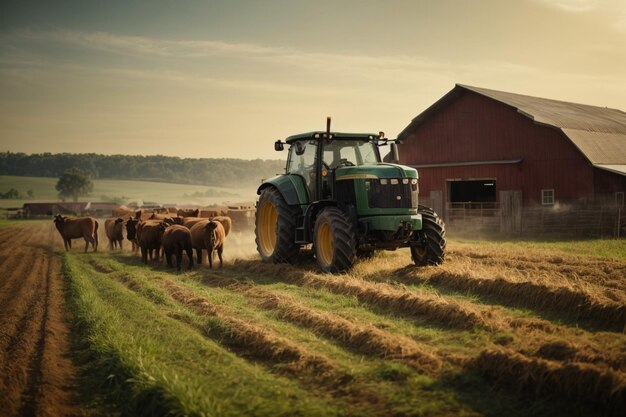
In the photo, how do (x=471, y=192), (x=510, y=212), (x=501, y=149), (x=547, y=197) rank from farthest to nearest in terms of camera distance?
(x=471, y=192) → (x=501, y=149) → (x=510, y=212) → (x=547, y=197)

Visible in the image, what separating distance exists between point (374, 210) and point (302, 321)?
4226 millimetres

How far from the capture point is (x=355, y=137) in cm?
1298

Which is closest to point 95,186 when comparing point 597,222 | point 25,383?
point 597,222

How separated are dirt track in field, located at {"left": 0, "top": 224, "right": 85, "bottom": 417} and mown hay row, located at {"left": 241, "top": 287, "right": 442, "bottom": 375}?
121 inches

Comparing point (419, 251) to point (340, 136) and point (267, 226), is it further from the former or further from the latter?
point (267, 226)

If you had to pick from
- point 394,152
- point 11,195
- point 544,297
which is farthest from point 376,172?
point 11,195

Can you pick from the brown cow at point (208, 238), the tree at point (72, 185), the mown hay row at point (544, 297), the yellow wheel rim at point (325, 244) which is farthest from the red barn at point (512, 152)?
the tree at point (72, 185)

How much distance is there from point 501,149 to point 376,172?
572 inches

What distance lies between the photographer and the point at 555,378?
5316 mm

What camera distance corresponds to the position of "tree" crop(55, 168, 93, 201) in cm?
10638

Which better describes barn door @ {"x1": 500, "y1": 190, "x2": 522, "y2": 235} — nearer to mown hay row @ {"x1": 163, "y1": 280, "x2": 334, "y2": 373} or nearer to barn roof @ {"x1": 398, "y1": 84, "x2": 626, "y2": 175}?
barn roof @ {"x1": 398, "y1": 84, "x2": 626, "y2": 175}

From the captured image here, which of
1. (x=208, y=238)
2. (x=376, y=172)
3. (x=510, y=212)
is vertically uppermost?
(x=376, y=172)

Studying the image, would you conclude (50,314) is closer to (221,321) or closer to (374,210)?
(221,321)

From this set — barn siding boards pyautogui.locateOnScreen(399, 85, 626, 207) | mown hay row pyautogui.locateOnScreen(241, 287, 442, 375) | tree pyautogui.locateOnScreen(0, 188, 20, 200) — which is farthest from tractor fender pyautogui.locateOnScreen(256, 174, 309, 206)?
tree pyautogui.locateOnScreen(0, 188, 20, 200)
